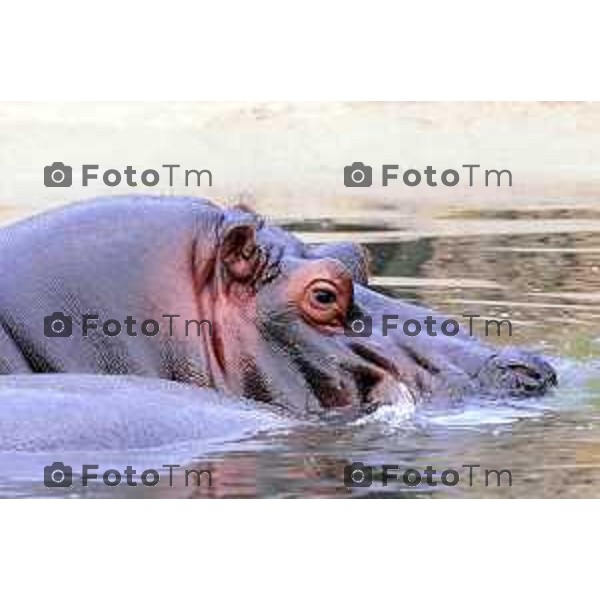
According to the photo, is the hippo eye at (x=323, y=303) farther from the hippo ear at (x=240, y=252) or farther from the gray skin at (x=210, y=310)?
the hippo ear at (x=240, y=252)

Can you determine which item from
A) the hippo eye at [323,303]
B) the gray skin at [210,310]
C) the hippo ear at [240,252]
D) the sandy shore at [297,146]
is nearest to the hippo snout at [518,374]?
the gray skin at [210,310]

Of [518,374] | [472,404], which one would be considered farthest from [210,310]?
[518,374]

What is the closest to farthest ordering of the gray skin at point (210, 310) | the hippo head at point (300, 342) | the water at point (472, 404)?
the water at point (472, 404) → the gray skin at point (210, 310) → the hippo head at point (300, 342)

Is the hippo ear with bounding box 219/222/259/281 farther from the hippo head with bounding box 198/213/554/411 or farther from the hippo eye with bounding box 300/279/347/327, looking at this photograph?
the hippo eye with bounding box 300/279/347/327

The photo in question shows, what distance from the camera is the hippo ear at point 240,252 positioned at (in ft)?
16.8

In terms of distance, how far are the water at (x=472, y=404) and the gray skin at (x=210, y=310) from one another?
0.12 meters

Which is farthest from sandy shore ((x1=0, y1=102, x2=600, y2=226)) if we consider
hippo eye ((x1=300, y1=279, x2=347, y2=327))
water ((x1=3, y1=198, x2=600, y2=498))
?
hippo eye ((x1=300, y1=279, x2=347, y2=327))

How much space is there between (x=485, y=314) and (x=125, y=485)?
2.31m

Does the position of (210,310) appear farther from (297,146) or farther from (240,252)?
(297,146)

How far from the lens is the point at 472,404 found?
5113 millimetres

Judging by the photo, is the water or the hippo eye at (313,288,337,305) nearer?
the water

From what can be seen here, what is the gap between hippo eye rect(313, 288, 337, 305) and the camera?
5.10 m

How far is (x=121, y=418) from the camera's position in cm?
427
